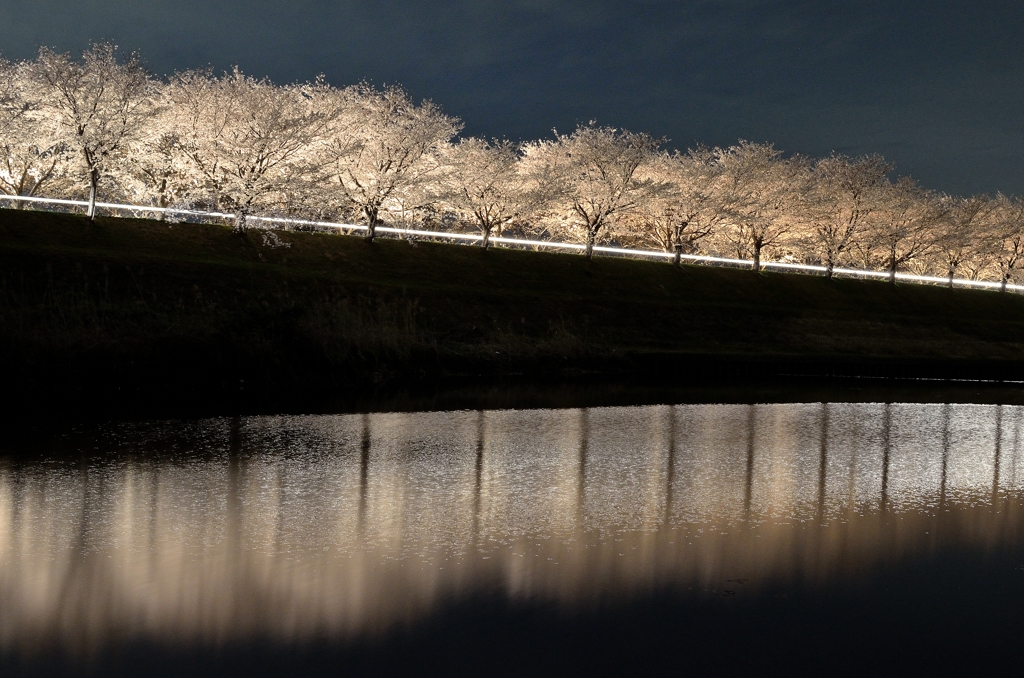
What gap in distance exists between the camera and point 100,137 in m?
40.1

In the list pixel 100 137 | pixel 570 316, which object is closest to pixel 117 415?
pixel 570 316

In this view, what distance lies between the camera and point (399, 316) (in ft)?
106

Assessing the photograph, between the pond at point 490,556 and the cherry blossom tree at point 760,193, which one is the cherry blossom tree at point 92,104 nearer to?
the pond at point 490,556

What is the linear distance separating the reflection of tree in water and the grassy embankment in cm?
581

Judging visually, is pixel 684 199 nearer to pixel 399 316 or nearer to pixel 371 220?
pixel 371 220

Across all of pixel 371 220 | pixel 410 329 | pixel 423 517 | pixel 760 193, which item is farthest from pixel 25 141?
pixel 760 193

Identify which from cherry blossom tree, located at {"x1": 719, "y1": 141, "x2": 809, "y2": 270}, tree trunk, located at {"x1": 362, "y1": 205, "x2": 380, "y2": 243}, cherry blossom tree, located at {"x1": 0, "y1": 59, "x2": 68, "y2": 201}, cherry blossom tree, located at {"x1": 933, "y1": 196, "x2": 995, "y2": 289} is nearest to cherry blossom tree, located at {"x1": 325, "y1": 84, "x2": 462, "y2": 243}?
tree trunk, located at {"x1": 362, "y1": 205, "x2": 380, "y2": 243}

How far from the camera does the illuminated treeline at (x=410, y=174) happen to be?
43.2 meters

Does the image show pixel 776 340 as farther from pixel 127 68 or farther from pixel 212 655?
pixel 212 655

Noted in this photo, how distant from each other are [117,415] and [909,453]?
1450 centimetres

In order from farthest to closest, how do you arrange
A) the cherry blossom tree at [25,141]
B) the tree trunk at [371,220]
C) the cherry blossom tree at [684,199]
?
the cherry blossom tree at [684,199] → the tree trunk at [371,220] → the cherry blossom tree at [25,141]

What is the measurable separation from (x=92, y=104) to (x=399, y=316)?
2070 cm

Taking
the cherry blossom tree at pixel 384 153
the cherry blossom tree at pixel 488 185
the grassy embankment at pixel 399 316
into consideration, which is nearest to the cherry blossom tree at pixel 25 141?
the grassy embankment at pixel 399 316

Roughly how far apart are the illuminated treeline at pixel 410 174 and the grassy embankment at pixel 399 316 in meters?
3.73
